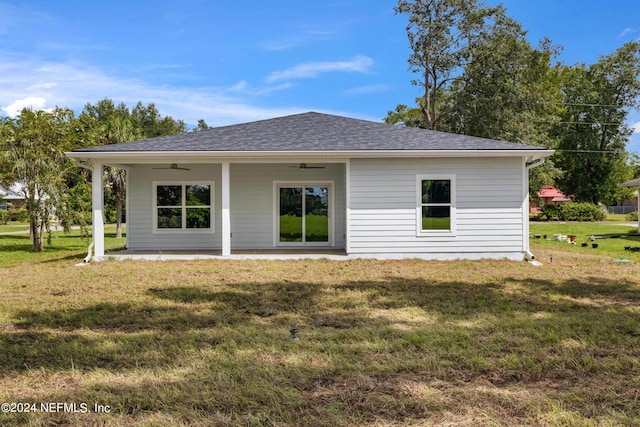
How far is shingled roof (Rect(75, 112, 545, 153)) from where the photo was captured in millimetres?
11875

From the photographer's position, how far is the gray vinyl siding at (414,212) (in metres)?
12.2

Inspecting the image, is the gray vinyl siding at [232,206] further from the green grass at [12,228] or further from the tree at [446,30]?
the green grass at [12,228]

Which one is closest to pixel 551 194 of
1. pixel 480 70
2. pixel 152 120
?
pixel 480 70

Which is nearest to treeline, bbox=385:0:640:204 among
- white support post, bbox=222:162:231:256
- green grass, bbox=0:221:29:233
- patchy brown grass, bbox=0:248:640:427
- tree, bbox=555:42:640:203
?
tree, bbox=555:42:640:203

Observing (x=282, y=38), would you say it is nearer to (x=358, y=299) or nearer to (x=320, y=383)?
(x=358, y=299)

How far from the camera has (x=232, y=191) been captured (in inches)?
551

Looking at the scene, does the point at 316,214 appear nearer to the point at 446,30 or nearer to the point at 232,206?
the point at 232,206

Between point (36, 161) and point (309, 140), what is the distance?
30.5ft

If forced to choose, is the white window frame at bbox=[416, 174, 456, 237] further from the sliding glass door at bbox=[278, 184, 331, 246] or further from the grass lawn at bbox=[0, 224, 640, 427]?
the grass lawn at bbox=[0, 224, 640, 427]

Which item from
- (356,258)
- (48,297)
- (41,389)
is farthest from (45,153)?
(41,389)

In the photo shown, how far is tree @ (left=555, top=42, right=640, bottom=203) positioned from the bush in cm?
402

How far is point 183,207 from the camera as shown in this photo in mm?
14047

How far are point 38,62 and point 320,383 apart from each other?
78.1 feet

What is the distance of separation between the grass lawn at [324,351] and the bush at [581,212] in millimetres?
30707
